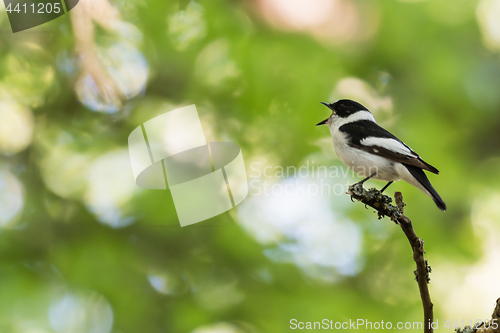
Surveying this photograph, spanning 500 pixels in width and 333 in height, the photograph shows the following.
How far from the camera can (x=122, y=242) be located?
157 inches

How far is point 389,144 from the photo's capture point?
263 cm

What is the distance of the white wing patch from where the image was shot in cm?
253

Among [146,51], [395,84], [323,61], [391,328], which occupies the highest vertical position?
[146,51]

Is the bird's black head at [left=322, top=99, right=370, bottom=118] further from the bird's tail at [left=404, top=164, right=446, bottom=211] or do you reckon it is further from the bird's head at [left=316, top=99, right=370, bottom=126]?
the bird's tail at [left=404, top=164, right=446, bottom=211]

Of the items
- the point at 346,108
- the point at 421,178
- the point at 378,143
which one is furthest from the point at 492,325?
the point at 346,108

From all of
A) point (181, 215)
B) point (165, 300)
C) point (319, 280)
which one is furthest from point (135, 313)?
point (319, 280)

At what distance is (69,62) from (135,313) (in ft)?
8.90

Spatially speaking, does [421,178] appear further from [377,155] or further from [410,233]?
[410,233]

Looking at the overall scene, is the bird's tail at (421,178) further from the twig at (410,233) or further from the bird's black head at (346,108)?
the bird's black head at (346,108)

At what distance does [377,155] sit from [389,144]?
10 centimetres

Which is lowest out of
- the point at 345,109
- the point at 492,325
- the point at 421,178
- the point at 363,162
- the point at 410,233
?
the point at 492,325

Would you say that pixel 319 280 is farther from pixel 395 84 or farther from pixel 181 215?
pixel 395 84

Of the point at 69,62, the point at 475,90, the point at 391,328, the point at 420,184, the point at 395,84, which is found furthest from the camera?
the point at 69,62

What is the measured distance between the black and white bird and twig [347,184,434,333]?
1.48ft
